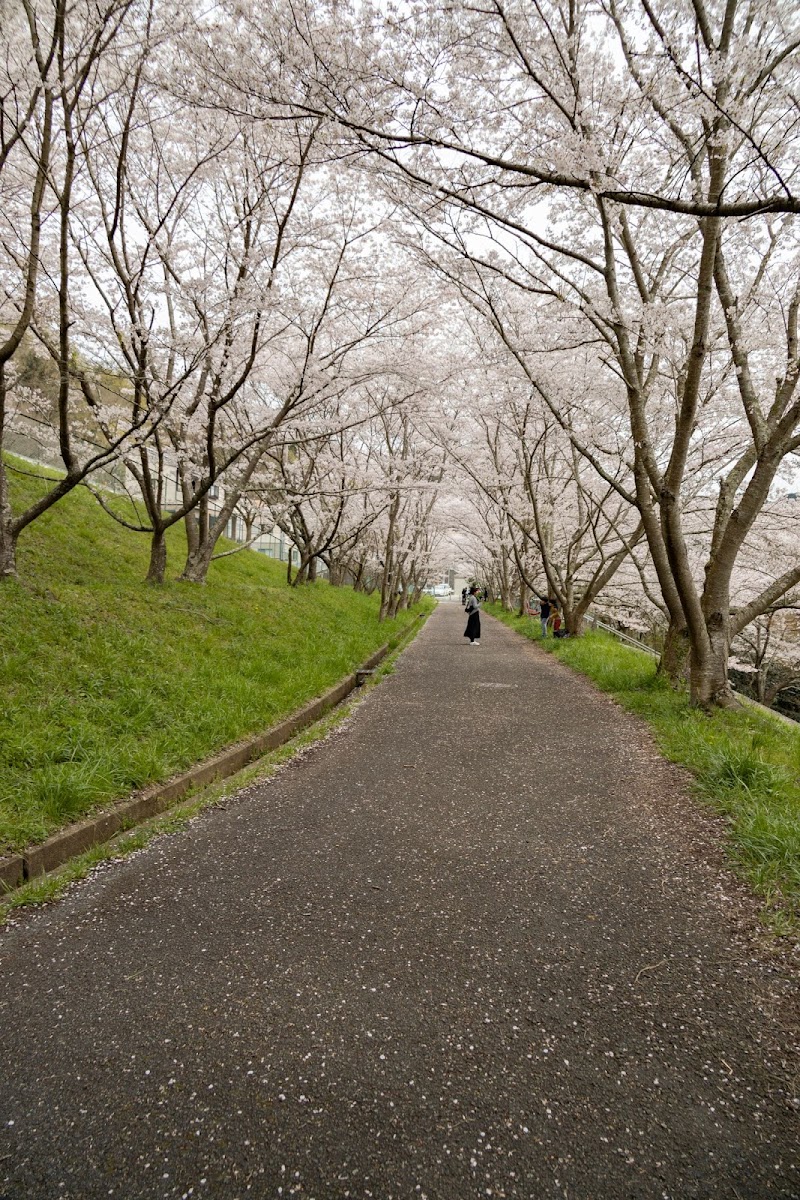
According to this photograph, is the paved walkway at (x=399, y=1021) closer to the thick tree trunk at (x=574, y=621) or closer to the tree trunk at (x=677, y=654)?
the tree trunk at (x=677, y=654)

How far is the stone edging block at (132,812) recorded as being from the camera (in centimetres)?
304

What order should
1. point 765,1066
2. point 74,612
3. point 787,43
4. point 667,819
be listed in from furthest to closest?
point 74,612
point 787,43
point 667,819
point 765,1066

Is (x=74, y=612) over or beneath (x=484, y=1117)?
over

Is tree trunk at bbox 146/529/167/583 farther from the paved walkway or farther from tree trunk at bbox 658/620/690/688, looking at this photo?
tree trunk at bbox 658/620/690/688

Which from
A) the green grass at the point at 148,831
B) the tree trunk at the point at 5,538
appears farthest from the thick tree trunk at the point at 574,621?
the tree trunk at the point at 5,538

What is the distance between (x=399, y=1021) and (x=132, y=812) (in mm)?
2445

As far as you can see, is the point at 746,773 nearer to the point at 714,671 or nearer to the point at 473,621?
the point at 714,671

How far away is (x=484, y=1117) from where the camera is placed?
1.72 m

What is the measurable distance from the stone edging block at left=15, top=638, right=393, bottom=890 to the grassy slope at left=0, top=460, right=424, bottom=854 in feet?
0.35

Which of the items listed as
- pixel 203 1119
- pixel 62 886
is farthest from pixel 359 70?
pixel 203 1119

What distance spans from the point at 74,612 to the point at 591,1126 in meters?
6.47

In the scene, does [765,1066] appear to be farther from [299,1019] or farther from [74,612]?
[74,612]

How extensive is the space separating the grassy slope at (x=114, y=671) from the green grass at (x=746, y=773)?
156 inches

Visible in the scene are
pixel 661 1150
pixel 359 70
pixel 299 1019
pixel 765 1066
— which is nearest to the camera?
pixel 661 1150
